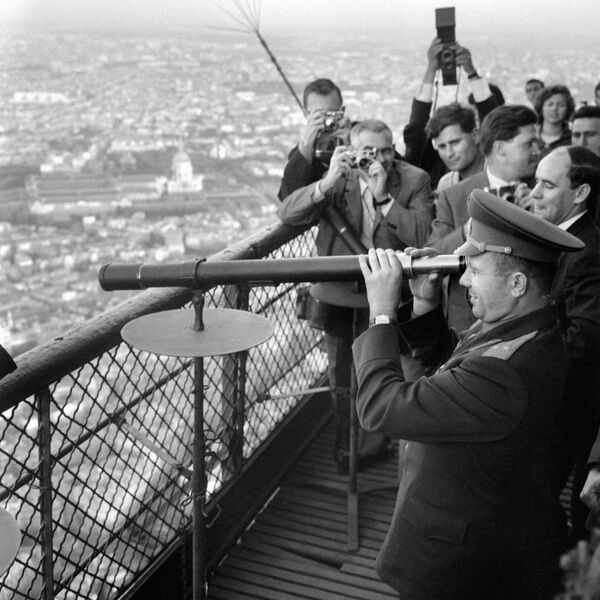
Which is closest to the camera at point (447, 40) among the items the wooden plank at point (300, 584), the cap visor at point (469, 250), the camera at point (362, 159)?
the camera at point (362, 159)

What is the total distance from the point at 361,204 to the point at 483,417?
2205 mm

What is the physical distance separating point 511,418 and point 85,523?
4.99 ft

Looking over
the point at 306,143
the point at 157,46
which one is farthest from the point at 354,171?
the point at 157,46

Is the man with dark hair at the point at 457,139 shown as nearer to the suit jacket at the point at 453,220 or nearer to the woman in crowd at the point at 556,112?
the suit jacket at the point at 453,220

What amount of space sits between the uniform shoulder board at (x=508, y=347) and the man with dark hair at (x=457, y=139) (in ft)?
8.19

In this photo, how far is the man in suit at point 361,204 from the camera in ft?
12.2

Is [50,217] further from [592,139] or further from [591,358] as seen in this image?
[591,358]

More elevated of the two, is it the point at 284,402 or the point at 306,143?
the point at 306,143

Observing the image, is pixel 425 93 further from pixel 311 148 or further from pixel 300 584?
pixel 300 584

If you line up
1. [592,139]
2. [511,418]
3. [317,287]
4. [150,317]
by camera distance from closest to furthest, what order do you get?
[511,418]
[150,317]
[317,287]
[592,139]

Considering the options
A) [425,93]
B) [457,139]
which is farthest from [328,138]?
[425,93]

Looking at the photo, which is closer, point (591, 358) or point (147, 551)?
point (591, 358)

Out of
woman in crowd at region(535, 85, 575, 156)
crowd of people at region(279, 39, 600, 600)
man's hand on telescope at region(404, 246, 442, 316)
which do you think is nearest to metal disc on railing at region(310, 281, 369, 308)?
crowd of people at region(279, 39, 600, 600)

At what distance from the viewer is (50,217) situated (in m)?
19.2
